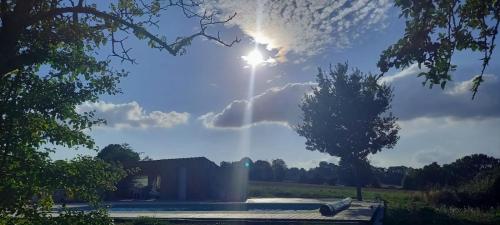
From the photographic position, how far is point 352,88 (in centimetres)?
3481

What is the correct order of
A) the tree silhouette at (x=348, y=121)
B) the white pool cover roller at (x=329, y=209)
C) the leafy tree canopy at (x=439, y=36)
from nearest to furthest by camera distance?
the leafy tree canopy at (x=439, y=36)
the white pool cover roller at (x=329, y=209)
the tree silhouette at (x=348, y=121)

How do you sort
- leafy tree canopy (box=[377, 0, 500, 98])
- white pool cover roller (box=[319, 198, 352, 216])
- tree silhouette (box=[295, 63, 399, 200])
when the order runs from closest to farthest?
1. leafy tree canopy (box=[377, 0, 500, 98])
2. white pool cover roller (box=[319, 198, 352, 216])
3. tree silhouette (box=[295, 63, 399, 200])

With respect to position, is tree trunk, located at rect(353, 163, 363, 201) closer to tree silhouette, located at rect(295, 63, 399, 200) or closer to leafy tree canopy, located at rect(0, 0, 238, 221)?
tree silhouette, located at rect(295, 63, 399, 200)

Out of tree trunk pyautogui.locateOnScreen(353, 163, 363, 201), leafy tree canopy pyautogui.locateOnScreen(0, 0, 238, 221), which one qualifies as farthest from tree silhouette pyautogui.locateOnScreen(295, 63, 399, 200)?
leafy tree canopy pyautogui.locateOnScreen(0, 0, 238, 221)

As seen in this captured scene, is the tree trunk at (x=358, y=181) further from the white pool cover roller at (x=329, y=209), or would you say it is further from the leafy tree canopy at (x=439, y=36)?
the leafy tree canopy at (x=439, y=36)

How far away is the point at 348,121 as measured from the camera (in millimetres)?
34062

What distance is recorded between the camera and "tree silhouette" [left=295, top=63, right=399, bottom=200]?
34062 millimetres

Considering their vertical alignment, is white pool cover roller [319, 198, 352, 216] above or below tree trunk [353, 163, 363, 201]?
below

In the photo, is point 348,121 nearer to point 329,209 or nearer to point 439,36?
point 329,209

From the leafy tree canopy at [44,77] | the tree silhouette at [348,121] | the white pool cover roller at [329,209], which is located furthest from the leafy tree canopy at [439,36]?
the tree silhouette at [348,121]

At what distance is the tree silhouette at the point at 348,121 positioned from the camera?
3406 centimetres

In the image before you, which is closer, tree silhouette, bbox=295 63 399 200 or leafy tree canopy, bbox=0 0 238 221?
leafy tree canopy, bbox=0 0 238 221

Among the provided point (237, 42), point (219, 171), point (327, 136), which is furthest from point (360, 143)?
point (237, 42)

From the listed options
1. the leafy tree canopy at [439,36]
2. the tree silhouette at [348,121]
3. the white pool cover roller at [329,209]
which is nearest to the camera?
the leafy tree canopy at [439,36]
